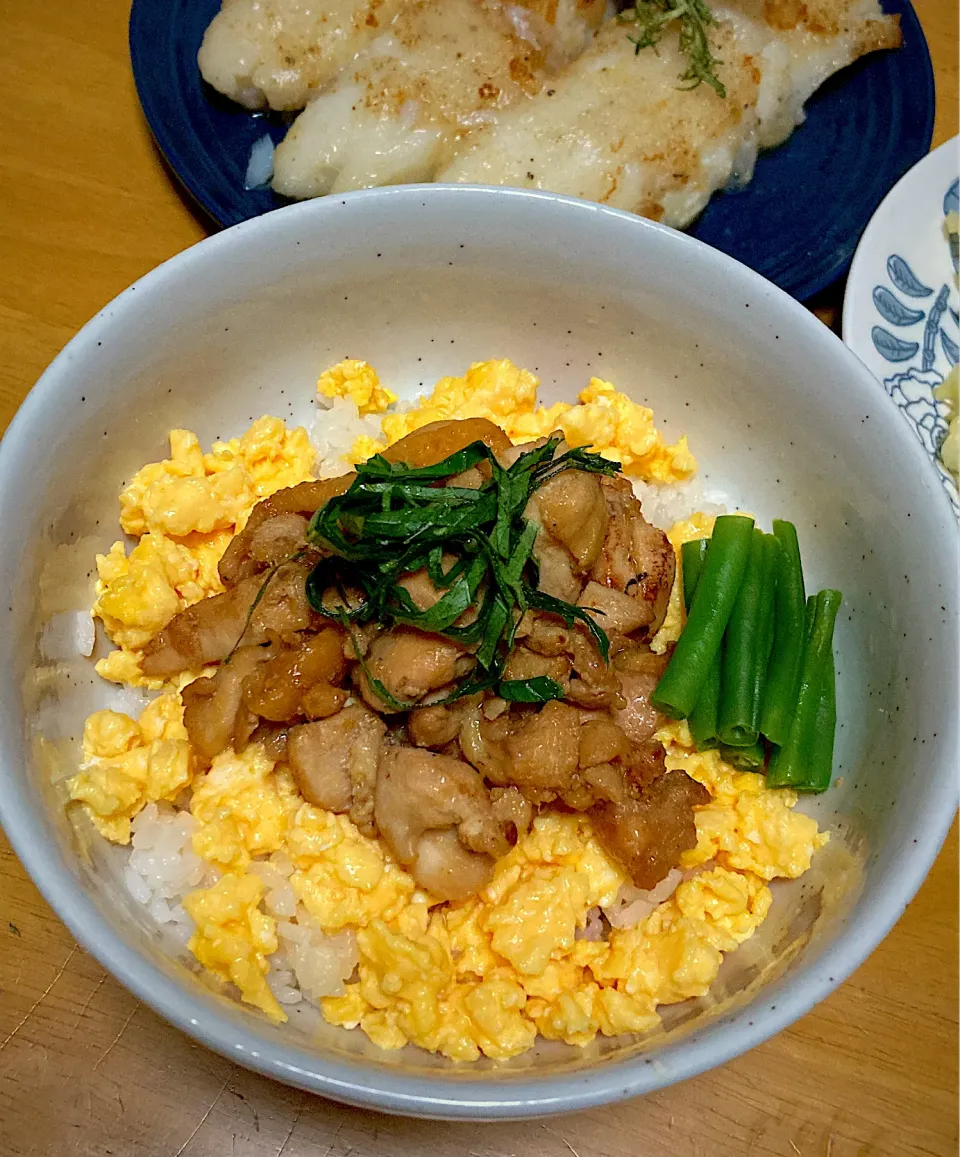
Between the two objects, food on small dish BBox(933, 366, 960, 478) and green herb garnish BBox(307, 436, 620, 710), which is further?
food on small dish BBox(933, 366, 960, 478)

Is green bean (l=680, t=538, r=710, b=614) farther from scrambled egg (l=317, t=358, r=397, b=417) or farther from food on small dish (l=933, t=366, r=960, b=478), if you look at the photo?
food on small dish (l=933, t=366, r=960, b=478)

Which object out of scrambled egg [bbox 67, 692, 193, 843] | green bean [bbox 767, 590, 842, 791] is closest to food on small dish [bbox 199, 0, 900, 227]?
green bean [bbox 767, 590, 842, 791]

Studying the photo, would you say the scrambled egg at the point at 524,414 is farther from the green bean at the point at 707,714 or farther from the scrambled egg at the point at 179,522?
the green bean at the point at 707,714

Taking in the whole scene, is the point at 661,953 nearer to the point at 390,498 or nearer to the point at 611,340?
the point at 390,498

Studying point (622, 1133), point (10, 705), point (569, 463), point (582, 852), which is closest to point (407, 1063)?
point (582, 852)

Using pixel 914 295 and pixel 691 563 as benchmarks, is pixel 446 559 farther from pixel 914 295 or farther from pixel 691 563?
pixel 914 295

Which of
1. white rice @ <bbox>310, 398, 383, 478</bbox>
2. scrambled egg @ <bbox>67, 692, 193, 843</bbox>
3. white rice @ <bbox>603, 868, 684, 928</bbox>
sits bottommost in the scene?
white rice @ <bbox>603, 868, 684, 928</bbox>

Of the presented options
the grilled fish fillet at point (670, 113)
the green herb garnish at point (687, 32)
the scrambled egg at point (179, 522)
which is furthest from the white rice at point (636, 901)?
the green herb garnish at point (687, 32)
